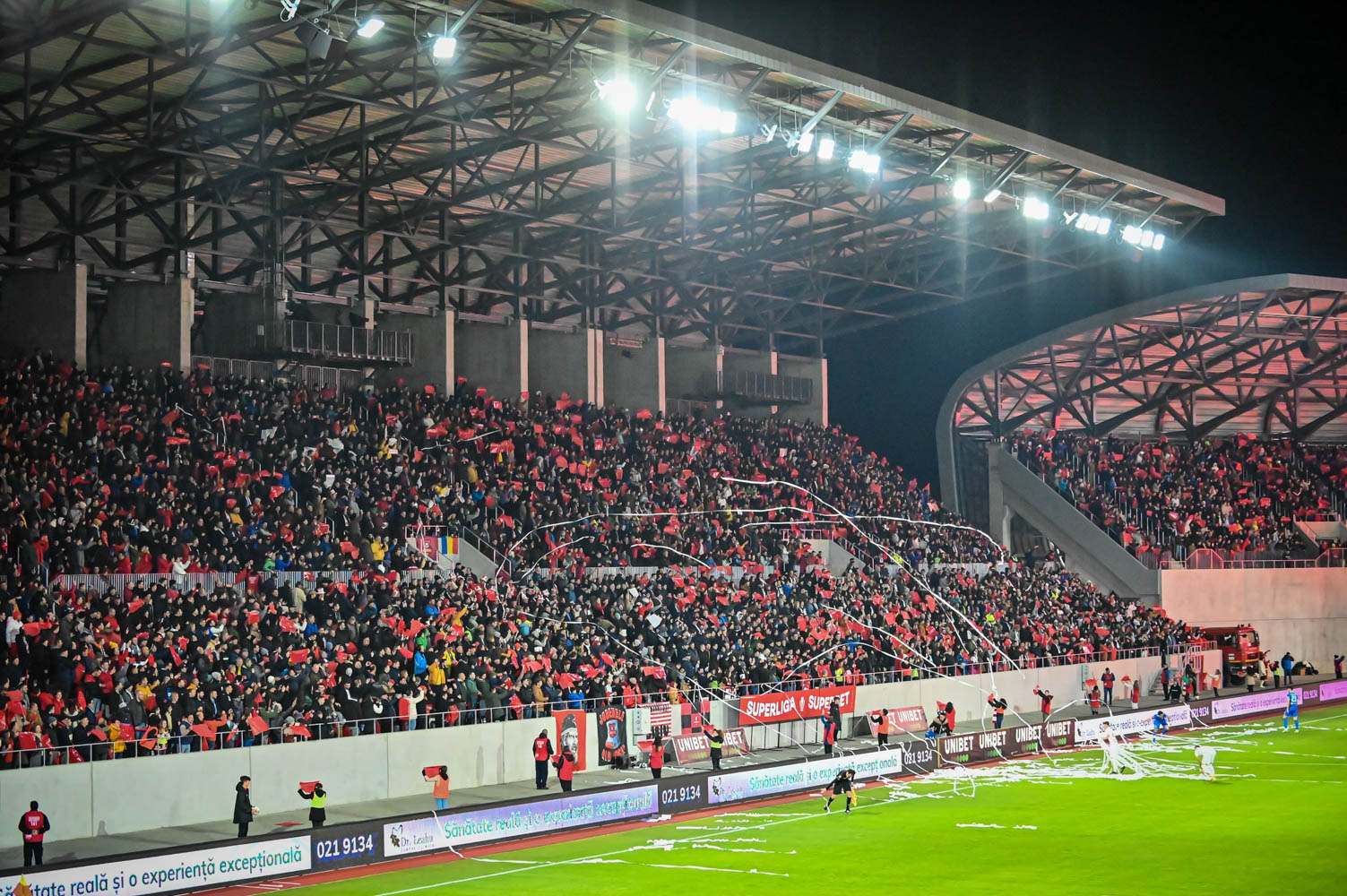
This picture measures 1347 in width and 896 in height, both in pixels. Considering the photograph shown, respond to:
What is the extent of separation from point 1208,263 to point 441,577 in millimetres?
34717

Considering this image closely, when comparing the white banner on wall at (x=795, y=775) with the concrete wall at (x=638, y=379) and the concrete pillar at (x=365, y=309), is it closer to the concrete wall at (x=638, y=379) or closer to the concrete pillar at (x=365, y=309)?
the concrete pillar at (x=365, y=309)

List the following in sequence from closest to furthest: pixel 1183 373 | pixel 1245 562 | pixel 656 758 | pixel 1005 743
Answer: pixel 656 758
pixel 1005 743
pixel 1245 562
pixel 1183 373

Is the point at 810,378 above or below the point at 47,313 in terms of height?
above

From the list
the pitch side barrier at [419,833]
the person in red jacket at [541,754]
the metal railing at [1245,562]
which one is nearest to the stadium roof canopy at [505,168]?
the metal railing at [1245,562]

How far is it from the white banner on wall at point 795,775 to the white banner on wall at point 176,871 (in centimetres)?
1045

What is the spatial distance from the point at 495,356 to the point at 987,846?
96.4 feet

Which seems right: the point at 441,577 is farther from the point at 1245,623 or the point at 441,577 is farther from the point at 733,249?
the point at 1245,623

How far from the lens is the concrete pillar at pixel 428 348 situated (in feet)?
162

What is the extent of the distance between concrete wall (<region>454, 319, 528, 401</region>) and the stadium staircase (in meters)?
23.8

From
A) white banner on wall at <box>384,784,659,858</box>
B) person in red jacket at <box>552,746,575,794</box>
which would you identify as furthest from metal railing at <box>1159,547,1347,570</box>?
white banner on wall at <box>384,784,659,858</box>

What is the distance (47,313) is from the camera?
40250mm

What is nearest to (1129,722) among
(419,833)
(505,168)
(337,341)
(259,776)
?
(505,168)

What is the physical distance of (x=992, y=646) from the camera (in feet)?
153

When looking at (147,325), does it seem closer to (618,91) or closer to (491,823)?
(618,91)
